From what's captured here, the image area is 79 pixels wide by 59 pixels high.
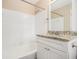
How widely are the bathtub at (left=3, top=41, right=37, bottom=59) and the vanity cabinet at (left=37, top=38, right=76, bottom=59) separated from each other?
12cm

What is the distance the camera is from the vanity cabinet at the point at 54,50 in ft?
2.87

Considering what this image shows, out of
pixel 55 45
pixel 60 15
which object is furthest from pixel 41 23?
pixel 55 45

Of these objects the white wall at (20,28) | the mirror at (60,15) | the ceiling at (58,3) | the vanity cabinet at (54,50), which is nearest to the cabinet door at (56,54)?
the vanity cabinet at (54,50)

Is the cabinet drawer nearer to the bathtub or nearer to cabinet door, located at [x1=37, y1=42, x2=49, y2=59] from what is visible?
cabinet door, located at [x1=37, y1=42, x2=49, y2=59]

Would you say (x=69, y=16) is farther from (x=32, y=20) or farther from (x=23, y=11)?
(x=23, y=11)

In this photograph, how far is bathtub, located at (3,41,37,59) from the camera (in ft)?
4.31

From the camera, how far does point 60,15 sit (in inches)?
43.6

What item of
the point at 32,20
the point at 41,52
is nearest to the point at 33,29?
the point at 32,20

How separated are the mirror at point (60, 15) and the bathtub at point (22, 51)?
0.44m

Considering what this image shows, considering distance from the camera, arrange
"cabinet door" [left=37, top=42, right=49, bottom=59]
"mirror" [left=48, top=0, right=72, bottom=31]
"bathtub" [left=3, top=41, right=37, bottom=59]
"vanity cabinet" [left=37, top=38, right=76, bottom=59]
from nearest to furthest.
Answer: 1. "vanity cabinet" [left=37, top=38, right=76, bottom=59]
2. "mirror" [left=48, top=0, right=72, bottom=31]
3. "cabinet door" [left=37, top=42, right=49, bottom=59]
4. "bathtub" [left=3, top=41, right=37, bottom=59]

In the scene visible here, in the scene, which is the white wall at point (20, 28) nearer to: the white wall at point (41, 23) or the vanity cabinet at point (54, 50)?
the white wall at point (41, 23)

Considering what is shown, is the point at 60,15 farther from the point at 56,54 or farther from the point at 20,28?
the point at 20,28

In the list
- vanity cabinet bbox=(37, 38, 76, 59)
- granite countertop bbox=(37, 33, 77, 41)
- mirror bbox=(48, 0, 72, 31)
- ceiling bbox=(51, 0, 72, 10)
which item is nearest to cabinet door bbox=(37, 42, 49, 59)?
vanity cabinet bbox=(37, 38, 76, 59)

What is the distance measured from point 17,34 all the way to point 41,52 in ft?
1.51
